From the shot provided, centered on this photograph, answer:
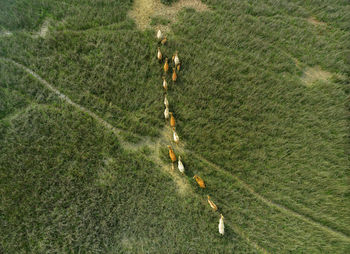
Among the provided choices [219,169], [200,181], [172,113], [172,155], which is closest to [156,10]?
[172,113]

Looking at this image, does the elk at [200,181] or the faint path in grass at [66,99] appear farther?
the faint path in grass at [66,99]

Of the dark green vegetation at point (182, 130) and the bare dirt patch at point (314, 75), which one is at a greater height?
the bare dirt patch at point (314, 75)

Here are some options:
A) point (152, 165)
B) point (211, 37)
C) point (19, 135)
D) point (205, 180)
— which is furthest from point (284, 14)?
point (19, 135)

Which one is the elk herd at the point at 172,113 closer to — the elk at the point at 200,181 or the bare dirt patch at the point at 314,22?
the elk at the point at 200,181

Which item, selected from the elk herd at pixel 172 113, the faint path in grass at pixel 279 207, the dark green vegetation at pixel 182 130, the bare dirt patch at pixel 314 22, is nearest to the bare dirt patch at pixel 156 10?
the dark green vegetation at pixel 182 130

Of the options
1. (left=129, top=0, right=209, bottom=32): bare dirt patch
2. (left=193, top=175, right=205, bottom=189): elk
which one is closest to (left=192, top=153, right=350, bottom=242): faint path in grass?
(left=193, top=175, right=205, bottom=189): elk

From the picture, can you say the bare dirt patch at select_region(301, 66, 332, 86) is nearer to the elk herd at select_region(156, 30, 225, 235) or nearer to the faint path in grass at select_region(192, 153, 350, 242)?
the faint path in grass at select_region(192, 153, 350, 242)

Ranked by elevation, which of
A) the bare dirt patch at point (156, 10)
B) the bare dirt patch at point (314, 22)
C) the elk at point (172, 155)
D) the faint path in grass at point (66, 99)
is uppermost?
the bare dirt patch at point (314, 22)
